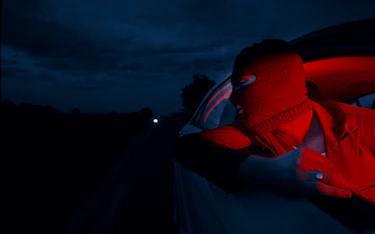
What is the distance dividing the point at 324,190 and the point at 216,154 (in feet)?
1.74

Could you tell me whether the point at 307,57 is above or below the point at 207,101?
above

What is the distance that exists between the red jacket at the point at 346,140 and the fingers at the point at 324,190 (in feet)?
1.06

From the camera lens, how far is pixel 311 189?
0.94 meters

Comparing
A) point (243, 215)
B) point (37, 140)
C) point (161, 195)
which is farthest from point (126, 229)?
point (37, 140)

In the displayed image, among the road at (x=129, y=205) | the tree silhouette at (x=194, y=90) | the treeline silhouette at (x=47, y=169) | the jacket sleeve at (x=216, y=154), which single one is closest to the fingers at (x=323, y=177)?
the jacket sleeve at (x=216, y=154)

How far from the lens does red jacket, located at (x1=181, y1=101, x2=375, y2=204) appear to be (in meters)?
1.35

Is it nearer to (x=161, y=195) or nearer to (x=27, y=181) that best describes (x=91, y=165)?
(x=27, y=181)

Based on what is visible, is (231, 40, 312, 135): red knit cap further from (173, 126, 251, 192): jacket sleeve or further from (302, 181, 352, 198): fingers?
(302, 181, 352, 198): fingers

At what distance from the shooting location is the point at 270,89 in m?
1.45

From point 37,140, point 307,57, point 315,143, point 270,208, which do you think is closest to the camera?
point 270,208

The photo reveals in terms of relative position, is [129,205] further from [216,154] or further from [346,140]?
[346,140]

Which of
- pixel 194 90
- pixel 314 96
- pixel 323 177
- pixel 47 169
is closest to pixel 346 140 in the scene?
pixel 323 177

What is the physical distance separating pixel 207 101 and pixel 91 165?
6.32m

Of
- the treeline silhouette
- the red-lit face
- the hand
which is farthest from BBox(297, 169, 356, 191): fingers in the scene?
the treeline silhouette
